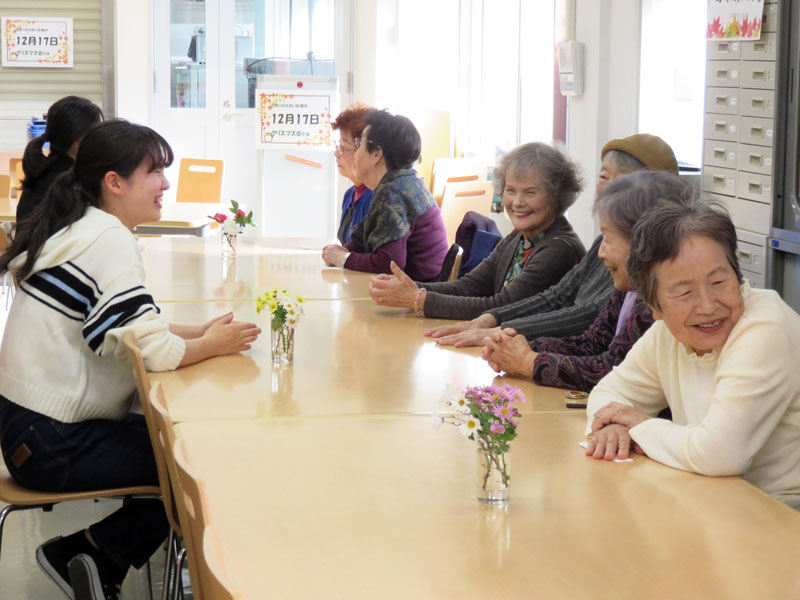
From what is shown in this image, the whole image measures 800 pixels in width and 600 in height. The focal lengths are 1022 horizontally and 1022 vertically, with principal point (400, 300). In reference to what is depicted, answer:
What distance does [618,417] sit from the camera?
1960 millimetres

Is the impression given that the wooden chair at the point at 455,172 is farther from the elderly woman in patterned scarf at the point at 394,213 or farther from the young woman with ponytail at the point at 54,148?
the young woman with ponytail at the point at 54,148

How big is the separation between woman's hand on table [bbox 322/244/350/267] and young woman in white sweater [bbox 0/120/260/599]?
1.81 m

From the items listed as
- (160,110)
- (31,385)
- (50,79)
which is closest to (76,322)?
(31,385)

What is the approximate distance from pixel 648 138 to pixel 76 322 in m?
1.74

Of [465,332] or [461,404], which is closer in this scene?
[461,404]

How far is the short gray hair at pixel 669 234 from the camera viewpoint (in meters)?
1.87

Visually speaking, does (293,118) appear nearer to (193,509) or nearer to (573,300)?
(573,300)

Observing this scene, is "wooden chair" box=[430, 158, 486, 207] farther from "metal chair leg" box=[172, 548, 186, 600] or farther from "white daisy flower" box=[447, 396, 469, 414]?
"white daisy flower" box=[447, 396, 469, 414]

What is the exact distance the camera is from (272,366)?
2619 millimetres

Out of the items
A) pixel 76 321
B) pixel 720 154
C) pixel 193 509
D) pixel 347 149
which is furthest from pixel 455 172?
pixel 193 509

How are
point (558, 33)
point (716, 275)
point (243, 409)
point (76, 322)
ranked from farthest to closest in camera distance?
point (558, 33) → point (76, 322) → point (243, 409) → point (716, 275)

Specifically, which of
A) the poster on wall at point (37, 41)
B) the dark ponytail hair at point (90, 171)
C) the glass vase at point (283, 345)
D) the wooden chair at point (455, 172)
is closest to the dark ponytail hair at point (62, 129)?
the dark ponytail hair at point (90, 171)

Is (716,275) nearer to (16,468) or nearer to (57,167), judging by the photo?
(16,468)

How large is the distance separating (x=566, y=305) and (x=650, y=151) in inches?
20.5
